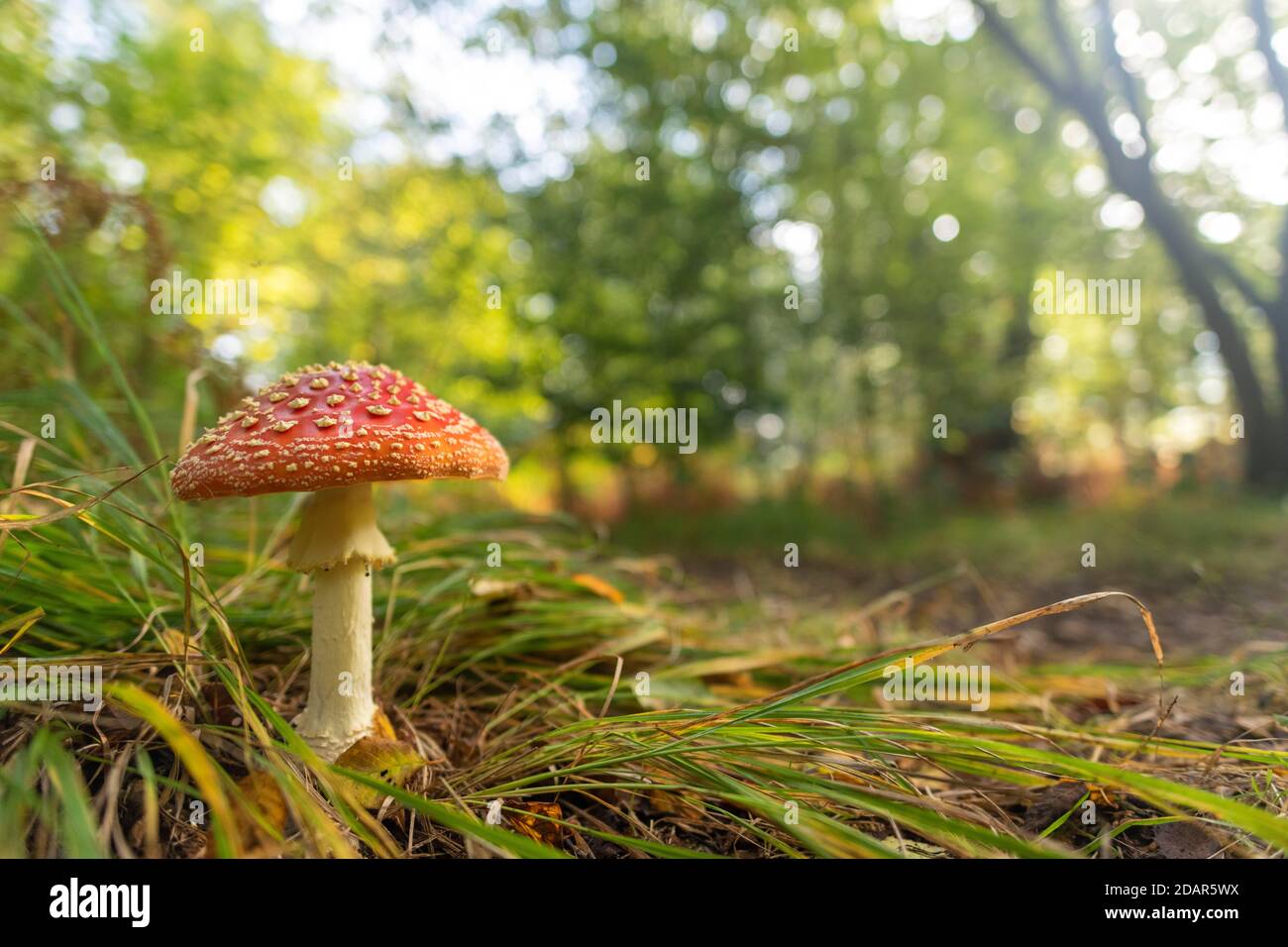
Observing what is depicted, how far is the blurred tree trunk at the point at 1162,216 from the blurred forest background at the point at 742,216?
0.03 metres

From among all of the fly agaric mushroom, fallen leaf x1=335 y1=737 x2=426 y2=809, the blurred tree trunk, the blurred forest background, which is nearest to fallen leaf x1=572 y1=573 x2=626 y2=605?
the fly agaric mushroom

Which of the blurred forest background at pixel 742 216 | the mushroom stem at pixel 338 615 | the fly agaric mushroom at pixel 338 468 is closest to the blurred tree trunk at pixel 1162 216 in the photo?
the blurred forest background at pixel 742 216

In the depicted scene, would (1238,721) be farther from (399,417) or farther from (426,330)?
(426,330)

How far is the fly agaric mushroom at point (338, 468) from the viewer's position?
4.36 ft

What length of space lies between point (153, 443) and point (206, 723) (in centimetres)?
86

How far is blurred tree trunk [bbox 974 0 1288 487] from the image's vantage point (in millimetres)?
6766

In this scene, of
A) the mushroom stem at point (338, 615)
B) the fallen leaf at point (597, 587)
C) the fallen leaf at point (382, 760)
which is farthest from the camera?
the fallen leaf at point (597, 587)

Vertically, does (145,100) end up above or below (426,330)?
above

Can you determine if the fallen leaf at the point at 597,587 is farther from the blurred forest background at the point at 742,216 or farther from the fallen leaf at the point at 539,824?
the blurred forest background at the point at 742,216

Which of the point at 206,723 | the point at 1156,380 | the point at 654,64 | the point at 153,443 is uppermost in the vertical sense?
the point at 654,64

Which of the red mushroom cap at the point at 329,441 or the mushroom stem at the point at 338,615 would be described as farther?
the mushroom stem at the point at 338,615
